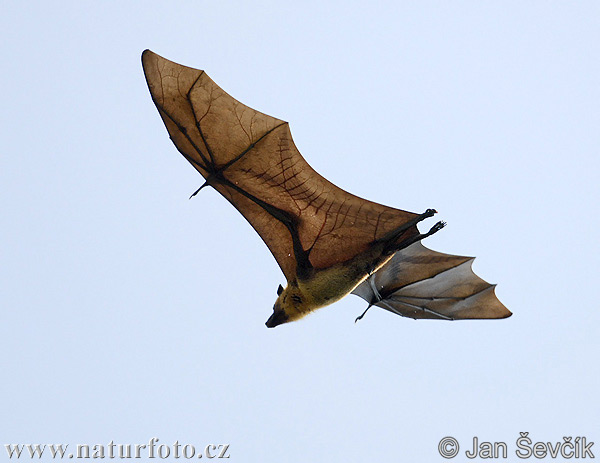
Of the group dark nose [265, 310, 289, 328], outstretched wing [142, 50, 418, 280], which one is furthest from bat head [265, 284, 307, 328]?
outstretched wing [142, 50, 418, 280]

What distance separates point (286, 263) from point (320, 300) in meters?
0.54

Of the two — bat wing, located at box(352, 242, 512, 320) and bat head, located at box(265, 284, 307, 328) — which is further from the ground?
bat wing, located at box(352, 242, 512, 320)

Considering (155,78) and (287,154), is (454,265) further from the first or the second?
(155,78)

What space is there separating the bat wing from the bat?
124 centimetres

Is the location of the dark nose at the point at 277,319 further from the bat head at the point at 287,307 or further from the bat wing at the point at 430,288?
the bat wing at the point at 430,288

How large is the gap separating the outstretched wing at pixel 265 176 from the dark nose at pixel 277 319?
0.38 m

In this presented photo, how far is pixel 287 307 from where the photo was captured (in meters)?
7.37

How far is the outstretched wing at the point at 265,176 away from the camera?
22.5ft

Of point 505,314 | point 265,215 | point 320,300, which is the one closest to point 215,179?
point 265,215

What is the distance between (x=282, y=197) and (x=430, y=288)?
2.57 metres

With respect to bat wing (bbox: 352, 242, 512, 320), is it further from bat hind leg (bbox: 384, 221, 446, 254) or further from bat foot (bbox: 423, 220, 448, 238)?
bat foot (bbox: 423, 220, 448, 238)

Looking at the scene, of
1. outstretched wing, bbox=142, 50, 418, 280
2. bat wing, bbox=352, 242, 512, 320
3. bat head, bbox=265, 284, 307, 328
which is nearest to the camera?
outstretched wing, bbox=142, 50, 418, 280

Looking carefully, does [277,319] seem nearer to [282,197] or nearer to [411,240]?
[282,197]

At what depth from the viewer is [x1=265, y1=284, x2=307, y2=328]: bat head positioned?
7328 millimetres
